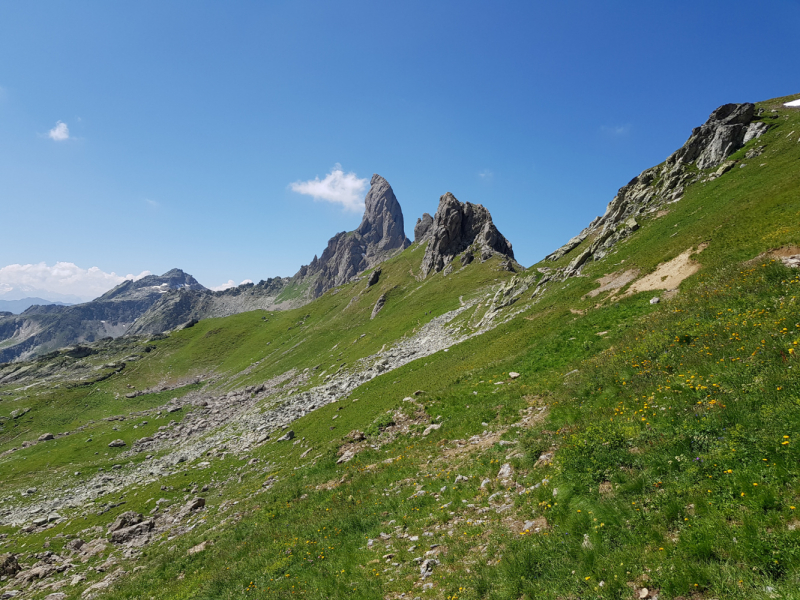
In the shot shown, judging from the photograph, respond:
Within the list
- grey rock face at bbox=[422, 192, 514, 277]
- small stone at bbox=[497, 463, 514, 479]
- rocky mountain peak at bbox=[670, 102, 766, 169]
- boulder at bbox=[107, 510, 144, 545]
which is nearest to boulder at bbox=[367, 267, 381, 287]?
grey rock face at bbox=[422, 192, 514, 277]

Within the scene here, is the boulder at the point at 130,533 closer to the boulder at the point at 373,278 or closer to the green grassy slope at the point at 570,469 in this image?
the green grassy slope at the point at 570,469

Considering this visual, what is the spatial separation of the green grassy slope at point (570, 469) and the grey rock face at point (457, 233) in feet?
287

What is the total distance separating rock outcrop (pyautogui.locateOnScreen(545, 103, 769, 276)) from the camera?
51.8 metres

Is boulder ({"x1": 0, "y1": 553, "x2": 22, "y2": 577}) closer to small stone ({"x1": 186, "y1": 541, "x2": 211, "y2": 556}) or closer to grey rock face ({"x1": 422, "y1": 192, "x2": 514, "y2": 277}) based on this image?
small stone ({"x1": 186, "y1": 541, "x2": 211, "y2": 556})

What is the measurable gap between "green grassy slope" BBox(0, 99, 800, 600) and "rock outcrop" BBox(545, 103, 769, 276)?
35.5 feet

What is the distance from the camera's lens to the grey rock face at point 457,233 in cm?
12789

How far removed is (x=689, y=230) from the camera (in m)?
36.3

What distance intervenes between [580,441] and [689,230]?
36.4m

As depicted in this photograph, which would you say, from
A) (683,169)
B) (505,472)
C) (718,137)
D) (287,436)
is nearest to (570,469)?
(505,472)

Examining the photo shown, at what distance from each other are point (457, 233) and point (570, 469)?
127400mm

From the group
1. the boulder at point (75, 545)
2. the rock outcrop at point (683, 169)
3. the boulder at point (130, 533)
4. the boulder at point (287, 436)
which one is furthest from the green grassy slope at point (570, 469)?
the rock outcrop at point (683, 169)

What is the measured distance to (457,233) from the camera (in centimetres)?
13375

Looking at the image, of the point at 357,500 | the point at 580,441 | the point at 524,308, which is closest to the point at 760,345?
the point at 580,441

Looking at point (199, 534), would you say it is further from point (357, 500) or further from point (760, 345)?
point (760, 345)
